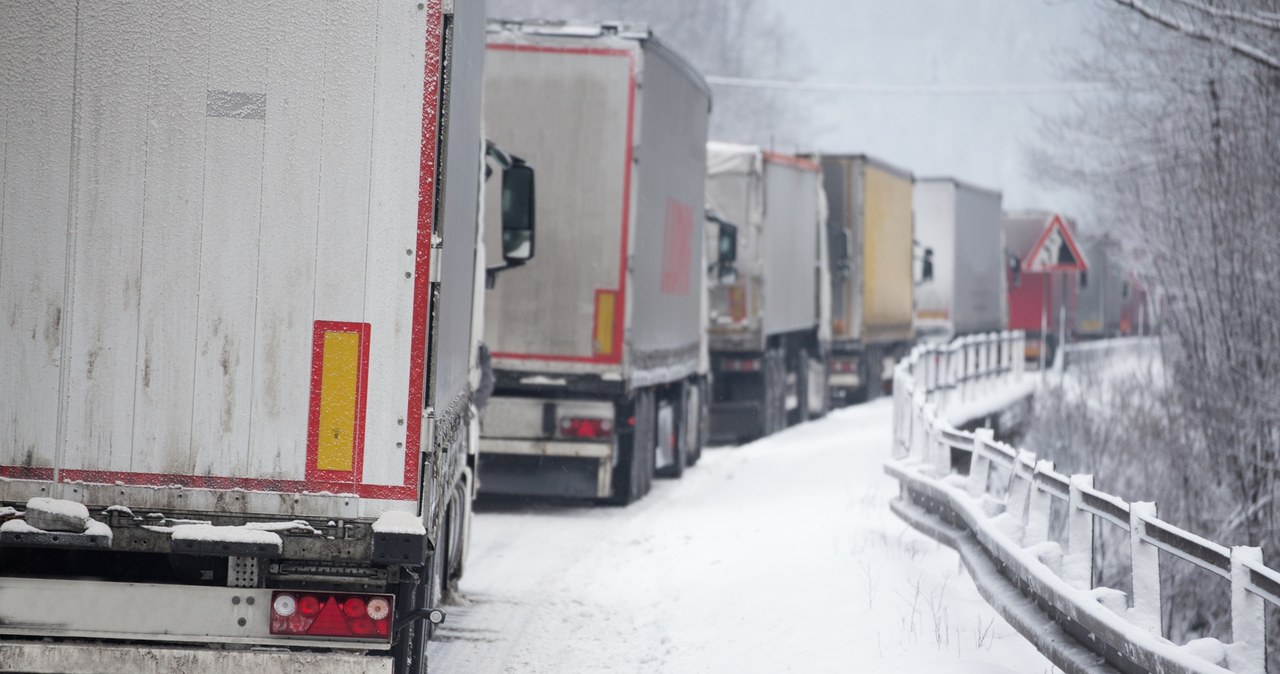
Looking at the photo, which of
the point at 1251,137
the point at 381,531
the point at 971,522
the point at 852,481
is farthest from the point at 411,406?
the point at 1251,137

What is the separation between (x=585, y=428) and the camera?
1484 cm

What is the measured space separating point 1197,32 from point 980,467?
3424 millimetres

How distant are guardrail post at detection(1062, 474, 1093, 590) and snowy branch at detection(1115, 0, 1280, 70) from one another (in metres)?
4.42

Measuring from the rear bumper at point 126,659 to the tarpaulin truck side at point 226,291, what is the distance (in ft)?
0.07

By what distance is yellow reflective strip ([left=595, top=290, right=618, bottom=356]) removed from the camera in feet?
47.8

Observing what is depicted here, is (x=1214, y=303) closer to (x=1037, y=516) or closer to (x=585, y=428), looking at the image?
(x=585, y=428)

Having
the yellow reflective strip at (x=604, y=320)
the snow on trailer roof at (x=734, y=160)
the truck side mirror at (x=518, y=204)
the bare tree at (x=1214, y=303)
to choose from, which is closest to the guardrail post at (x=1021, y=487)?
the truck side mirror at (x=518, y=204)

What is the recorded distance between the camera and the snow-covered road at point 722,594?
8586 millimetres

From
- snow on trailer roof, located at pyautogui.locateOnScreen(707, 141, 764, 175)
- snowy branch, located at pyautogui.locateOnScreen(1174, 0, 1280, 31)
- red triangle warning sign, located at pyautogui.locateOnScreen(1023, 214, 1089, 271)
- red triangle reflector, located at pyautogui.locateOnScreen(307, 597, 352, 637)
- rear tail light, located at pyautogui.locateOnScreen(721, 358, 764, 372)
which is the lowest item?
red triangle reflector, located at pyautogui.locateOnScreen(307, 597, 352, 637)

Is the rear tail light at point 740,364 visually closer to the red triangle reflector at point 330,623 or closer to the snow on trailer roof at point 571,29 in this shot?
the snow on trailer roof at point 571,29

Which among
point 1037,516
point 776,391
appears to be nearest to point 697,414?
point 776,391

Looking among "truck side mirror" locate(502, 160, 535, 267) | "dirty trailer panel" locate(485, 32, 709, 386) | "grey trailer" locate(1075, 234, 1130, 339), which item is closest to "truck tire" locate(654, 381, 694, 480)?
"dirty trailer panel" locate(485, 32, 709, 386)

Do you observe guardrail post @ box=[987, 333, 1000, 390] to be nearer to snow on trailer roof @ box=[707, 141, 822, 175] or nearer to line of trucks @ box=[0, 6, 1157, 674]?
snow on trailer roof @ box=[707, 141, 822, 175]

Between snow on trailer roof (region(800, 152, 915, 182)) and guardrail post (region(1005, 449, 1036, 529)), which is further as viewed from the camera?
snow on trailer roof (region(800, 152, 915, 182))
